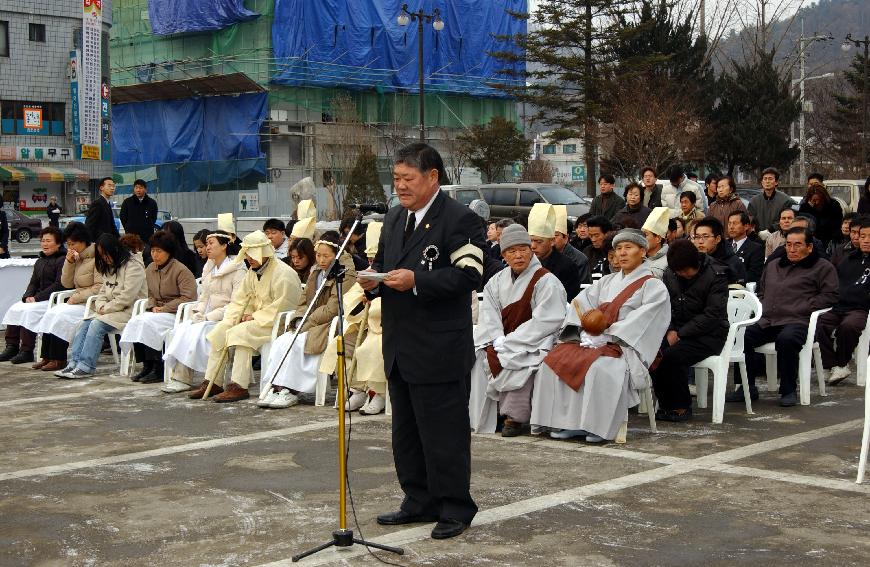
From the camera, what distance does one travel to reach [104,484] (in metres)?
7.42

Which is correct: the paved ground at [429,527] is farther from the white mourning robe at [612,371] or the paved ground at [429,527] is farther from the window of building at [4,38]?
the window of building at [4,38]

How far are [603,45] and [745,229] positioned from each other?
33.4m

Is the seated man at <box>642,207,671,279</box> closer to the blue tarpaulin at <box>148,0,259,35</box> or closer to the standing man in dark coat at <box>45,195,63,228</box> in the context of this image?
the standing man in dark coat at <box>45,195,63,228</box>

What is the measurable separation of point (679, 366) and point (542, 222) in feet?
5.11

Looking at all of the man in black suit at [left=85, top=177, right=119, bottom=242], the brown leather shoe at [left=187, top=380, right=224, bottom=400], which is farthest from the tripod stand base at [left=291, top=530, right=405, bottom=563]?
the man in black suit at [left=85, top=177, right=119, bottom=242]

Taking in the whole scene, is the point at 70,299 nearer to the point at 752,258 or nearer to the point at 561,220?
the point at 561,220

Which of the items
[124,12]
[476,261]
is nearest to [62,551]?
[476,261]

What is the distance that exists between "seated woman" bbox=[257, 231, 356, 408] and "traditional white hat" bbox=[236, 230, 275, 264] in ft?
1.64

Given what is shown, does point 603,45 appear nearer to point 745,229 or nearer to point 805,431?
point 745,229

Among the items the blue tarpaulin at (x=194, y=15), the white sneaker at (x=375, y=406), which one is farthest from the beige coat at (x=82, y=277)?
the blue tarpaulin at (x=194, y=15)

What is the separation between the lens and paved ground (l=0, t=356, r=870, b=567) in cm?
577

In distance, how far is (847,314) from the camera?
10.6m

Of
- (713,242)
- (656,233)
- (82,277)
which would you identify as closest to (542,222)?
(656,233)

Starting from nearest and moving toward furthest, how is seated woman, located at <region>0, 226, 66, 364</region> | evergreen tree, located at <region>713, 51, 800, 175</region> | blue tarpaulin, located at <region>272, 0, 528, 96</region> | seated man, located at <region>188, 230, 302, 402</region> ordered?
seated man, located at <region>188, 230, 302, 402</region>, seated woman, located at <region>0, 226, 66, 364</region>, evergreen tree, located at <region>713, 51, 800, 175</region>, blue tarpaulin, located at <region>272, 0, 528, 96</region>
